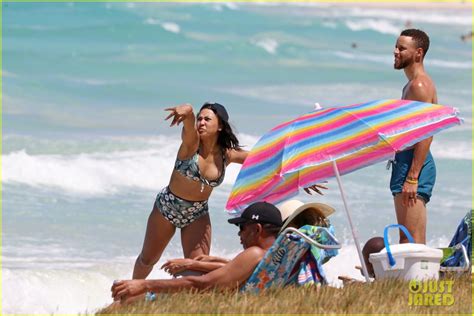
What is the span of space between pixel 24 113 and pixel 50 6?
80.7ft

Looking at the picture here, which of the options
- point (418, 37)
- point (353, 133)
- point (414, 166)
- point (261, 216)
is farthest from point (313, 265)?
point (418, 37)

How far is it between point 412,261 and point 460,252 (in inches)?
→ 26.0

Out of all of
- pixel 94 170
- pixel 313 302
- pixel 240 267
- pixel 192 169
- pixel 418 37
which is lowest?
pixel 313 302

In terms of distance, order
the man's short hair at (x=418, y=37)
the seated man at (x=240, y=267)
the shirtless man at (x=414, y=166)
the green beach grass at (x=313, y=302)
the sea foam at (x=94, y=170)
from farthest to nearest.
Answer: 1. the sea foam at (x=94, y=170)
2. the man's short hair at (x=418, y=37)
3. the shirtless man at (x=414, y=166)
4. the seated man at (x=240, y=267)
5. the green beach grass at (x=313, y=302)

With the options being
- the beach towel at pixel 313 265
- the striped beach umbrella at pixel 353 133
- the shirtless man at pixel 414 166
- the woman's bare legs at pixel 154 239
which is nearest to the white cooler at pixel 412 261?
the striped beach umbrella at pixel 353 133

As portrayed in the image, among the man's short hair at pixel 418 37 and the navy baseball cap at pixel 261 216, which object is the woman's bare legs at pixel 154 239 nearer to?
the navy baseball cap at pixel 261 216

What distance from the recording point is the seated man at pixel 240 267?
19.0ft

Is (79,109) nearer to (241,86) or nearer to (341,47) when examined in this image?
(241,86)

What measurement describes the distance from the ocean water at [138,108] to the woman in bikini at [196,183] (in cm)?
167

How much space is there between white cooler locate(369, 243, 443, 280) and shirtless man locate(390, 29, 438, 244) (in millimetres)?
604

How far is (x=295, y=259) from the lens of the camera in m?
5.89

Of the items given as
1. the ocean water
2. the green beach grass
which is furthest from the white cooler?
the ocean water

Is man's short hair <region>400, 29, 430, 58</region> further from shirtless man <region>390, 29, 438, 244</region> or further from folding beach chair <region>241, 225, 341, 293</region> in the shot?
folding beach chair <region>241, 225, 341, 293</region>

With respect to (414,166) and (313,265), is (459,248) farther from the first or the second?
(313,265)
